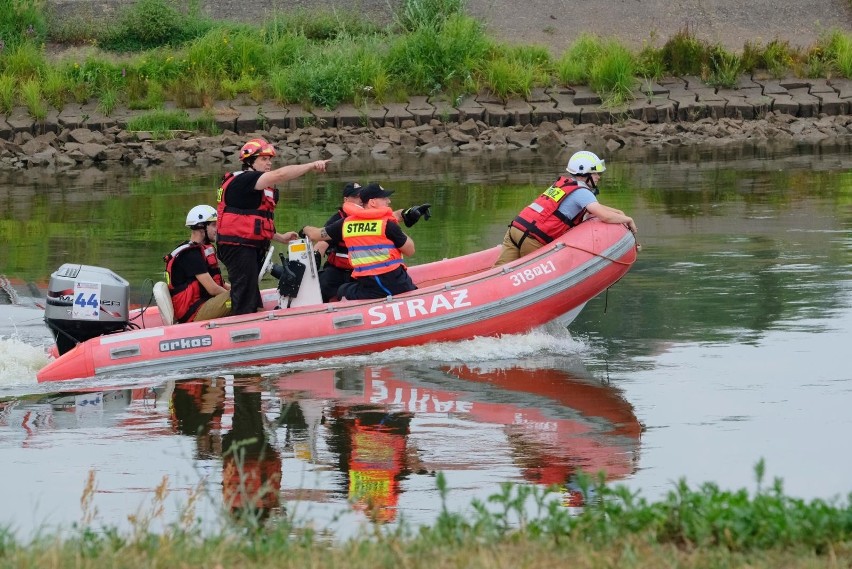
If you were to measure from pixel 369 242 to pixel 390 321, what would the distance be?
600mm

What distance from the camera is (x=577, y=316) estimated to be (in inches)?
482

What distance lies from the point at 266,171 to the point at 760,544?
5.76m

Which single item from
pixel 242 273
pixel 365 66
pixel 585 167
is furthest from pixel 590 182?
pixel 365 66

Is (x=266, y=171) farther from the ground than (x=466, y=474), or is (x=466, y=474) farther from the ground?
(x=266, y=171)

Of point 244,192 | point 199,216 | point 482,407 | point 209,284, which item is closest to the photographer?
point 482,407

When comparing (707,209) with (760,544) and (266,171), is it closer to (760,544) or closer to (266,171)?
(266,171)

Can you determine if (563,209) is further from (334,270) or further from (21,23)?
(21,23)

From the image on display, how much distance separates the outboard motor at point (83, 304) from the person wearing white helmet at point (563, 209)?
3.14m

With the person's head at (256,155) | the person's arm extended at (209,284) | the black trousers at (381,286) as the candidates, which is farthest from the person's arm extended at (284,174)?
the black trousers at (381,286)

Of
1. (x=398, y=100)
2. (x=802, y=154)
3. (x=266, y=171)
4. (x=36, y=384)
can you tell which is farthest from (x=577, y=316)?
(x=398, y=100)

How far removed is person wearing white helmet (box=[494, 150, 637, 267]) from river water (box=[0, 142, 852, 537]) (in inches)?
32.3

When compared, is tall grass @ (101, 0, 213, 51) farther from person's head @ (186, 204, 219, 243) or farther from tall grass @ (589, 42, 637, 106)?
person's head @ (186, 204, 219, 243)

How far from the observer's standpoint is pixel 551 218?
1142cm

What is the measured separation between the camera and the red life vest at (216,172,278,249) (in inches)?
413
